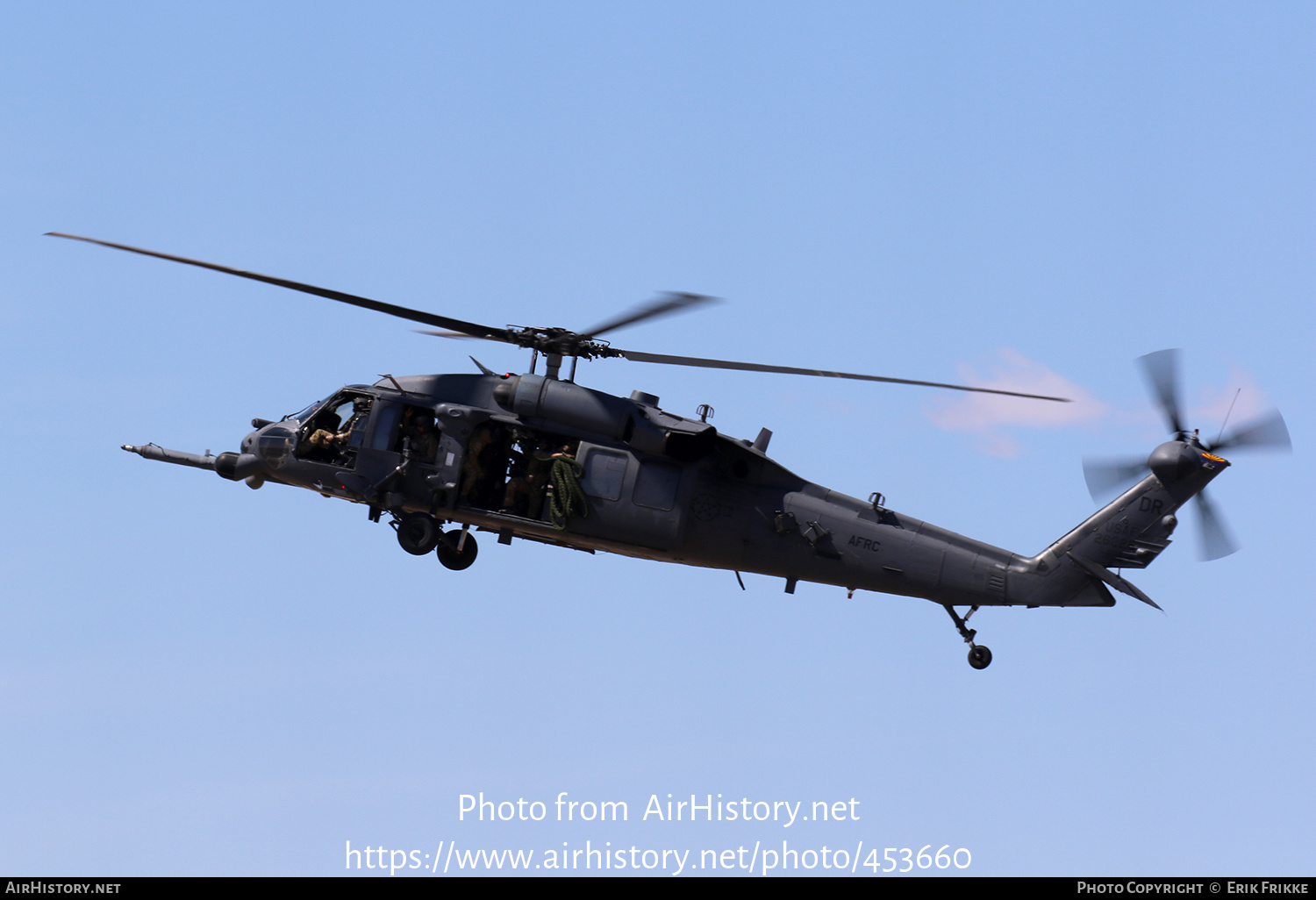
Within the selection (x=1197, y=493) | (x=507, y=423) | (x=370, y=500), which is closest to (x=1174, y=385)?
(x=1197, y=493)

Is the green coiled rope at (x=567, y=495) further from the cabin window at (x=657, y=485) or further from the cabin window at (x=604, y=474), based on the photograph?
the cabin window at (x=657, y=485)

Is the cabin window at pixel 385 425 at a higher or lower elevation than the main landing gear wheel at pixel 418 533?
higher

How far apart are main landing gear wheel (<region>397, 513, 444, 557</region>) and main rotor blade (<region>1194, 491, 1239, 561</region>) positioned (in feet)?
48.4

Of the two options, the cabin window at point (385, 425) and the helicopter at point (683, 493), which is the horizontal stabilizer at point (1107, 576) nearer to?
the helicopter at point (683, 493)

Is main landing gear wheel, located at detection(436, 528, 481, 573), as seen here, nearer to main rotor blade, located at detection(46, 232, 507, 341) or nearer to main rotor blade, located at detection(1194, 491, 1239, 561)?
main rotor blade, located at detection(46, 232, 507, 341)

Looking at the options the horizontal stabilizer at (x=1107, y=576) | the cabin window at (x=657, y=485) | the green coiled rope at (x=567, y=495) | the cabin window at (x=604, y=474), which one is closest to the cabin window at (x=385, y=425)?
the green coiled rope at (x=567, y=495)

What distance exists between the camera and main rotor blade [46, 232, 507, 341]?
2623 centimetres

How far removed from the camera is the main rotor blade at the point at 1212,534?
2886 centimetres

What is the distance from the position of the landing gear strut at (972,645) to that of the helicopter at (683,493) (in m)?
0.02

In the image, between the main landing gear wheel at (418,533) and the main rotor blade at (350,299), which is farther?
the main landing gear wheel at (418,533)

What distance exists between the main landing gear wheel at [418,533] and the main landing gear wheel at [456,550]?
22 centimetres

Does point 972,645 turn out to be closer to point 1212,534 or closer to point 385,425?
point 1212,534

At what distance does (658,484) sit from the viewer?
1161 inches

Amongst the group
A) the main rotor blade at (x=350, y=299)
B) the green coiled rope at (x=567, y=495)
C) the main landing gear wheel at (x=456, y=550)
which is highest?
the main rotor blade at (x=350, y=299)
